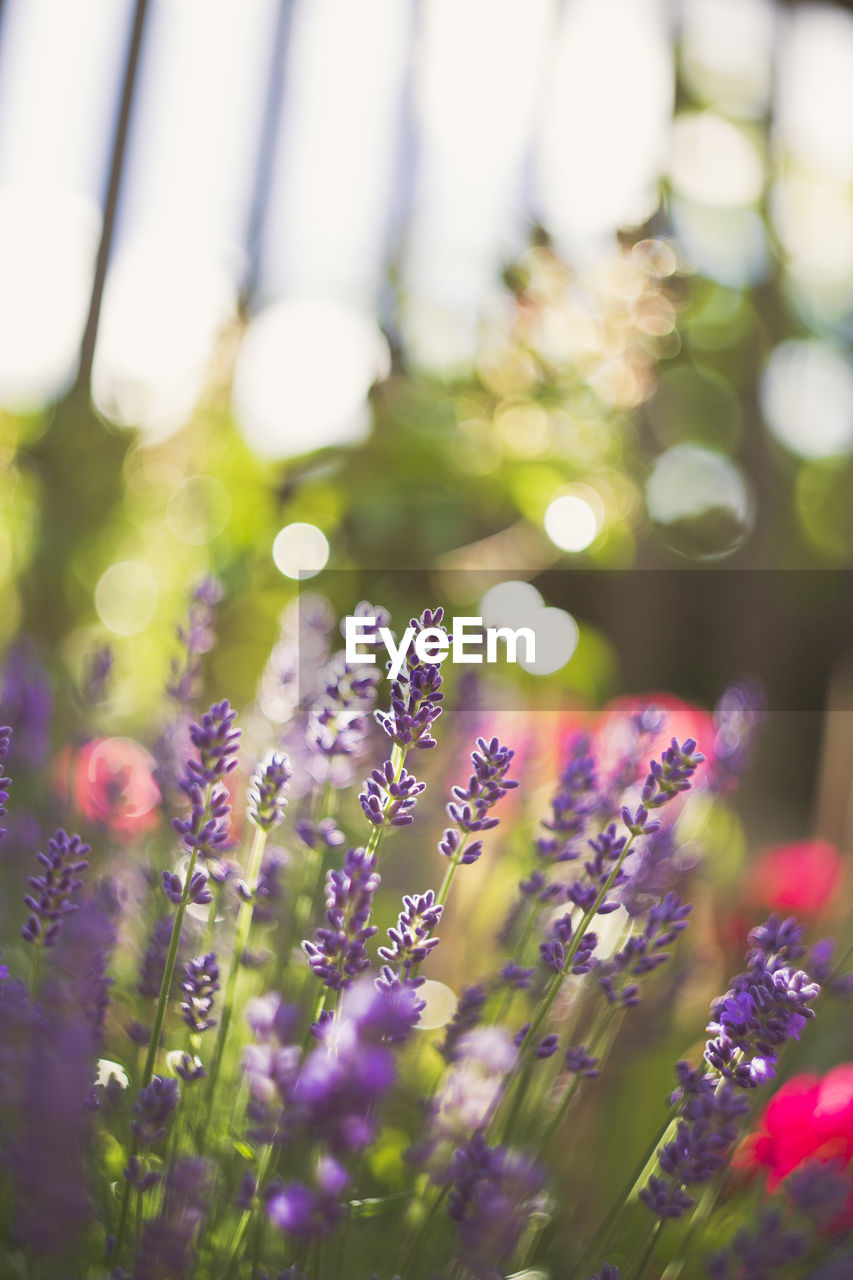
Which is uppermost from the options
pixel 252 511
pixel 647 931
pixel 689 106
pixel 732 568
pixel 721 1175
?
pixel 689 106

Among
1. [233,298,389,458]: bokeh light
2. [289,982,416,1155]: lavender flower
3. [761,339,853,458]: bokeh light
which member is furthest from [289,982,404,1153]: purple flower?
[761,339,853,458]: bokeh light

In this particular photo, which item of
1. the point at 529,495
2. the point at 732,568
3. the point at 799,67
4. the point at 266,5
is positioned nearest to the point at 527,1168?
the point at 529,495

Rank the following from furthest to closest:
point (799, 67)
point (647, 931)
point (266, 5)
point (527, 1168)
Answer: point (799, 67) → point (266, 5) → point (647, 931) → point (527, 1168)

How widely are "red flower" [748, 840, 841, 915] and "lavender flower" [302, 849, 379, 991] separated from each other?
57 cm

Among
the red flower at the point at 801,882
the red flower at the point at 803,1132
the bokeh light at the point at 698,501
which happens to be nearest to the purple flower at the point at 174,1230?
the red flower at the point at 803,1132

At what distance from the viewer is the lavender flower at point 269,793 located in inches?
13.2

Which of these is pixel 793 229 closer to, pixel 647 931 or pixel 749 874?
pixel 749 874

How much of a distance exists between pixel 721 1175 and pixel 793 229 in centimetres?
166

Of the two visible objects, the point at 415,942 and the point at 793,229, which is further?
the point at 793,229

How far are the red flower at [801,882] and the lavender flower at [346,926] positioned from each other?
0.57 metres

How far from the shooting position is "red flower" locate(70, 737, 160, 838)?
2.00 ft

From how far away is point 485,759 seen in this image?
0.33 meters

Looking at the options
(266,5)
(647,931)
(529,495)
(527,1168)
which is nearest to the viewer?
(527,1168)

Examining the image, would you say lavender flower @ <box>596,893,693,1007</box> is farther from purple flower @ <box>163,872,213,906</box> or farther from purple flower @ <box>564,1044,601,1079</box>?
purple flower @ <box>163,872,213,906</box>
